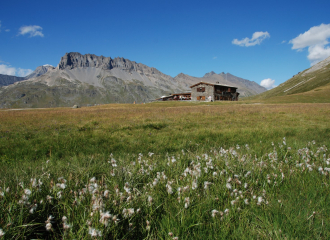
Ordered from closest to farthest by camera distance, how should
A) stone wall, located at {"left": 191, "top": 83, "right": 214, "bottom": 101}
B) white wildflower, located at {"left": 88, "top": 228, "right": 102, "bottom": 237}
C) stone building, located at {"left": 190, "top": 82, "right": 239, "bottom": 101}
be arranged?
white wildflower, located at {"left": 88, "top": 228, "right": 102, "bottom": 237} → stone building, located at {"left": 190, "top": 82, "right": 239, "bottom": 101} → stone wall, located at {"left": 191, "top": 83, "right": 214, "bottom": 101}

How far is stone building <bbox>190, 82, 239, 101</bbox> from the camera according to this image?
281 ft

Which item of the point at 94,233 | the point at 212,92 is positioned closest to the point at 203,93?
the point at 212,92

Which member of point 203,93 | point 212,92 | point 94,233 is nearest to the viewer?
point 94,233

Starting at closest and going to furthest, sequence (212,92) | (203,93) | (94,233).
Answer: (94,233), (212,92), (203,93)

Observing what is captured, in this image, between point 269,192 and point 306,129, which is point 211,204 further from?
point 306,129

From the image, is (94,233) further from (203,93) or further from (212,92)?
(203,93)

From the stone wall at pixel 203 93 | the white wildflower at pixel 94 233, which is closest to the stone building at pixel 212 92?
the stone wall at pixel 203 93

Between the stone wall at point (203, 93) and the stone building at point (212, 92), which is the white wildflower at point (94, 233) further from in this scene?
the stone wall at point (203, 93)

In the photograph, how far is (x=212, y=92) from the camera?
85438 mm

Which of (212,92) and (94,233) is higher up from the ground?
(212,92)

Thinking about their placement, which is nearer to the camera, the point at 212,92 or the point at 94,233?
the point at 94,233

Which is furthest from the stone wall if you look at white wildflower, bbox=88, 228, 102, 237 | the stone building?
white wildflower, bbox=88, 228, 102, 237

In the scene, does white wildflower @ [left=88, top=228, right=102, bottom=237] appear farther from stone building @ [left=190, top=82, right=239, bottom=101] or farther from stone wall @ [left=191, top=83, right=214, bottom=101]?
stone wall @ [left=191, top=83, right=214, bottom=101]

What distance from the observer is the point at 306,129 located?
43.5 feet
